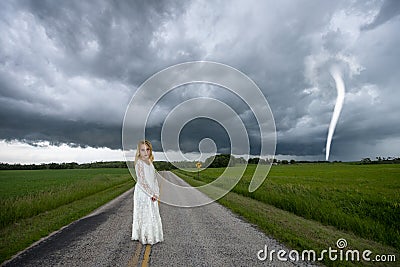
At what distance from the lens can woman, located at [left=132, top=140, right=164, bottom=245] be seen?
6.18m

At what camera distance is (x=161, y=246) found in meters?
6.04

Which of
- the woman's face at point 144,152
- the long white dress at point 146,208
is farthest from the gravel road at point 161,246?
the woman's face at point 144,152

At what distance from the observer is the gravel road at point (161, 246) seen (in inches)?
199

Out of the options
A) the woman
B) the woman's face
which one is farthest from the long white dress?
the woman's face

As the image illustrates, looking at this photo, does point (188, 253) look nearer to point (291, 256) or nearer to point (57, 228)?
point (291, 256)

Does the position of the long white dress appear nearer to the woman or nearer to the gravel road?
the woman

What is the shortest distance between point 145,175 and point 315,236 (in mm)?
4676

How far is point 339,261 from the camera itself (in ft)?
16.6

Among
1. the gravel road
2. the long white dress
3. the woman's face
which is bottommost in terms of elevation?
the gravel road

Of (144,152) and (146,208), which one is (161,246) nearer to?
(146,208)

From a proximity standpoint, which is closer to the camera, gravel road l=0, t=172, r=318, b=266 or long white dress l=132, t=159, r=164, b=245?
gravel road l=0, t=172, r=318, b=266

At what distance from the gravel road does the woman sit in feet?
0.78

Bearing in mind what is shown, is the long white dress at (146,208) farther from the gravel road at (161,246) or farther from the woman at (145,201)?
the gravel road at (161,246)

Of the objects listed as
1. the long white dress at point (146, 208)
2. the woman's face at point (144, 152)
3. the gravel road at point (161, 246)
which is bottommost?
the gravel road at point (161, 246)
